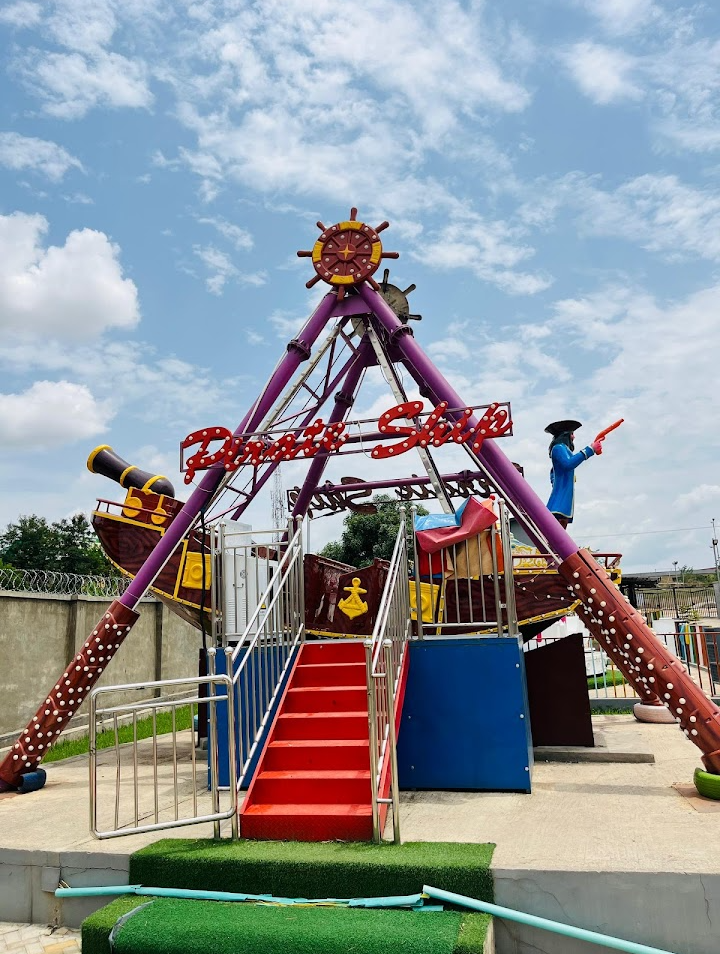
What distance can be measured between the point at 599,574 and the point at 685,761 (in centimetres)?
276

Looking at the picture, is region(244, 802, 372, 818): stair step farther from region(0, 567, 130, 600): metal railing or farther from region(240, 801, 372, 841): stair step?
region(0, 567, 130, 600): metal railing

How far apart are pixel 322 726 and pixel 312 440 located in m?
3.42

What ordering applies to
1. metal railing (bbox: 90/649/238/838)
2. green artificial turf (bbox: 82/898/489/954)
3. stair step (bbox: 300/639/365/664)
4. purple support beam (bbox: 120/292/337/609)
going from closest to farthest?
green artificial turf (bbox: 82/898/489/954)
metal railing (bbox: 90/649/238/838)
stair step (bbox: 300/639/365/664)
purple support beam (bbox: 120/292/337/609)

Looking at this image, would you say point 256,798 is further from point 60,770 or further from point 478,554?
point 60,770

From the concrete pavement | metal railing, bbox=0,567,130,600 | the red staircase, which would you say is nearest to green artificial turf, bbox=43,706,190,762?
metal railing, bbox=0,567,130,600

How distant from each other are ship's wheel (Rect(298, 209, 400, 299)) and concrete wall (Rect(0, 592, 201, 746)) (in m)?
7.14

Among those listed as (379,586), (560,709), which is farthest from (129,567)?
(560,709)

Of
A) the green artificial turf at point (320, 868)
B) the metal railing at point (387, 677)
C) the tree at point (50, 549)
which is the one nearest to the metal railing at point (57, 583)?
the metal railing at point (387, 677)

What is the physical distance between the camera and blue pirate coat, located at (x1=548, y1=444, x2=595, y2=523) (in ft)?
32.7

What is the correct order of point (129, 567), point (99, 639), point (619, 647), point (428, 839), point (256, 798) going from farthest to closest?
point (129, 567)
point (99, 639)
point (619, 647)
point (256, 798)
point (428, 839)

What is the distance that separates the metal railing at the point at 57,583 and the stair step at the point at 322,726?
5119 mm

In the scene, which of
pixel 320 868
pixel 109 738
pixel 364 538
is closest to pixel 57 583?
pixel 109 738

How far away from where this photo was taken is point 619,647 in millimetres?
6840

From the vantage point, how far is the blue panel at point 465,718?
6887 millimetres
